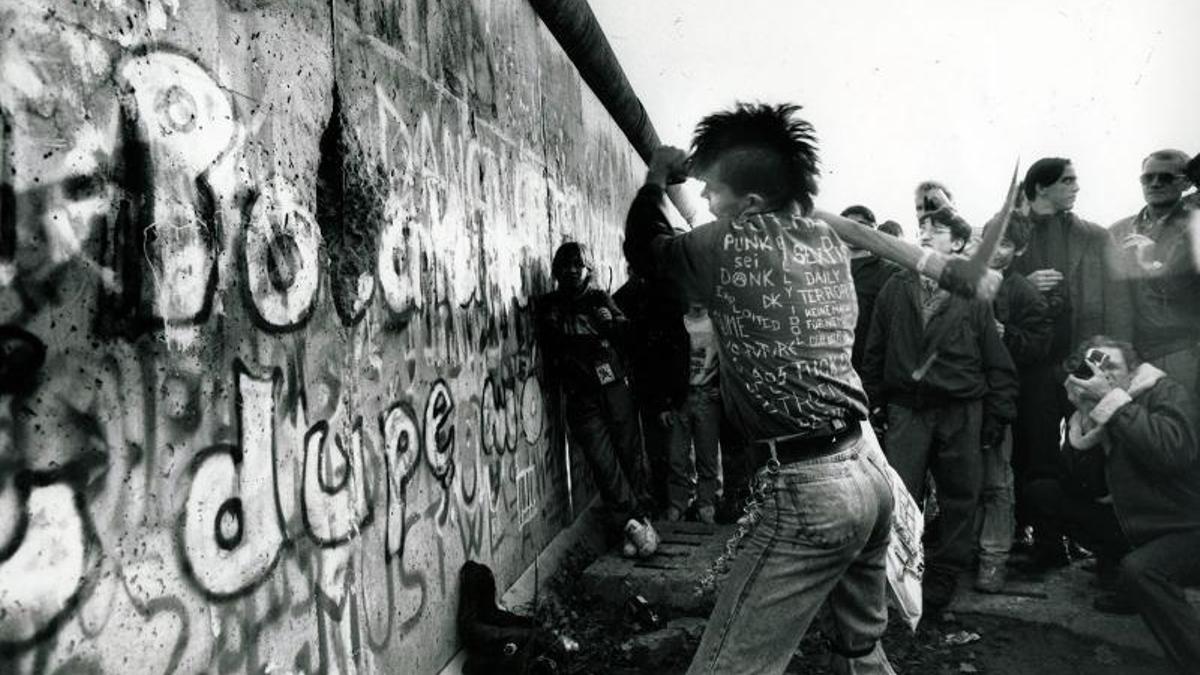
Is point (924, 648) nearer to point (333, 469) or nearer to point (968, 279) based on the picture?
point (968, 279)

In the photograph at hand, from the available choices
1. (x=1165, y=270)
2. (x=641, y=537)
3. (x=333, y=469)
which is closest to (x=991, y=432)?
(x=1165, y=270)

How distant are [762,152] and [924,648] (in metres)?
3.13

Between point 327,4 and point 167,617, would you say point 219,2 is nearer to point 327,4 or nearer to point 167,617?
point 327,4

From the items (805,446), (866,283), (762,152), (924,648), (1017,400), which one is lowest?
(924,648)

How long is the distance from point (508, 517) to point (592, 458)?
125 cm

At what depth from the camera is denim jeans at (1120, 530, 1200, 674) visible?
360cm

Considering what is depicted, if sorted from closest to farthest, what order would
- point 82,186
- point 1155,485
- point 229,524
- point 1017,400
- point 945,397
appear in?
point 82,186 → point 229,524 → point 1155,485 → point 945,397 → point 1017,400

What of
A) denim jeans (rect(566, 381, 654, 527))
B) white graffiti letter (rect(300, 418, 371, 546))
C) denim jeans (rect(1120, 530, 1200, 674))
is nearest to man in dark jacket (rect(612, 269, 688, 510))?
denim jeans (rect(566, 381, 654, 527))

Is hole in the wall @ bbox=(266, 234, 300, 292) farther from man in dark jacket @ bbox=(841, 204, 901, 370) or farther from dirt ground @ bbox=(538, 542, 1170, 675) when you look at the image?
man in dark jacket @ bbox=(841, 204, 901, 370)

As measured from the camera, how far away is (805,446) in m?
2.52

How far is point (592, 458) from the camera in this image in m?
5.70

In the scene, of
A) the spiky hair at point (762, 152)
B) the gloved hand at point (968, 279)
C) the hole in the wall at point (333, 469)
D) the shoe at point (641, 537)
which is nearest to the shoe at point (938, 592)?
the shoe at point (641, 537)

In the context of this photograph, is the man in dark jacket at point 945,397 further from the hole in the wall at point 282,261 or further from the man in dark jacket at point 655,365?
the hole in the wall at point 282,261

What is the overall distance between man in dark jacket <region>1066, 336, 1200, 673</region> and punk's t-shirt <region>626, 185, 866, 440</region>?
212 centimetres
